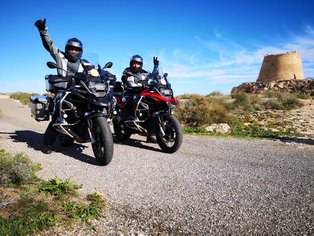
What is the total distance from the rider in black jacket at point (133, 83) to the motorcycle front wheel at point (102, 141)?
5.43ft

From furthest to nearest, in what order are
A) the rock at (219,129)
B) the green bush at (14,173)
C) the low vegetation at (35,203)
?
the rock at (219,129) < the green bush at (14,173) < the low vegetation at (35,203)

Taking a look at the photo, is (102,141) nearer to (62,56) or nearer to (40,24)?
(62,56)

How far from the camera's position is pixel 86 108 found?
17.4 ft

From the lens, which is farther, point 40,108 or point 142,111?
point 142,111

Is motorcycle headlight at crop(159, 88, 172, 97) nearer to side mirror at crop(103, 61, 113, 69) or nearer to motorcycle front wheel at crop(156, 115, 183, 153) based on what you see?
motorcycle front wheel at crop(156, 115, 183, 153)

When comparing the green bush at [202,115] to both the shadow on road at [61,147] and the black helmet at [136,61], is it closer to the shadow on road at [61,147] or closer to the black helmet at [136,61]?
the black helmet at [136,61]

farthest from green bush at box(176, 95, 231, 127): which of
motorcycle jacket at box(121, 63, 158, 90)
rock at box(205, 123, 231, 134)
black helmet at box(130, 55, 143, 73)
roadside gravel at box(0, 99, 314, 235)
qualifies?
motorcycle jacket at box(121, 63, 158, 90)

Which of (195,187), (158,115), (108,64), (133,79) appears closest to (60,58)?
(108,64)

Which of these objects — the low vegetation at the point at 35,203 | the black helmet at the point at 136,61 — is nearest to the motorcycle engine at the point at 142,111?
the black helmet at the point at 136,61

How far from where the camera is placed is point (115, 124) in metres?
7.65

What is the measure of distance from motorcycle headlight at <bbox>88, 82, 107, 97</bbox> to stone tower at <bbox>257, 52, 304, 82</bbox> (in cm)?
4837

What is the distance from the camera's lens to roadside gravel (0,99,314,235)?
2.69 m

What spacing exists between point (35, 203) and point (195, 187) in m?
1.94

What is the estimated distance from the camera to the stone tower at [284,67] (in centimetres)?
4797
